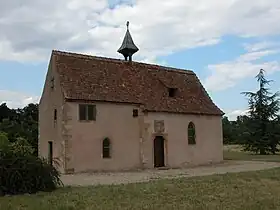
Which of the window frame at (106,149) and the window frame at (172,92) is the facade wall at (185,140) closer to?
the window frame at (172,92)

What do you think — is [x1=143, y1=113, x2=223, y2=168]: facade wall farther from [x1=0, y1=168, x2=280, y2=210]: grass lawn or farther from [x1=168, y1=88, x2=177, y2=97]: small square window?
[x1=0, y1=168, x2=280, y2=210]: grass lawn

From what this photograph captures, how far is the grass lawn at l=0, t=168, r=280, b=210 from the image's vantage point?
1240 cm

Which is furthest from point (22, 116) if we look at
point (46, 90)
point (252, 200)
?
point (252, 200)

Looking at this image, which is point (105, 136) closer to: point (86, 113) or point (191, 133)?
point (86, 113)

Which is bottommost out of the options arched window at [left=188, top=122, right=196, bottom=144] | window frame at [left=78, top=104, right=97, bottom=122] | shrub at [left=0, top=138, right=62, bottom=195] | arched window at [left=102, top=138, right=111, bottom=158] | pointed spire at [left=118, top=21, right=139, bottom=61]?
shrub at [left=0, top=138, right=62, bottom=195]

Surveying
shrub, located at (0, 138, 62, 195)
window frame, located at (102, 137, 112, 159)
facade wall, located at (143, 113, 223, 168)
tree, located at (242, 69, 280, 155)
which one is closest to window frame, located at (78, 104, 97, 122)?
window frame, located at (102, 137, 112, 159)

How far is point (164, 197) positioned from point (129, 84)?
16937 mm

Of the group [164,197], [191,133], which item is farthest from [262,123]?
[164,197]

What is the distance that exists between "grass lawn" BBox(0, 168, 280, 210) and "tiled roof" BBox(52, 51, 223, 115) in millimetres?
11918

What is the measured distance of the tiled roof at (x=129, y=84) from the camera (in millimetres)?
27453

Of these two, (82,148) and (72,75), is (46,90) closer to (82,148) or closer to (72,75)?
(72,75)

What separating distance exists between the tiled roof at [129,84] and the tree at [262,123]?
50.3 feet

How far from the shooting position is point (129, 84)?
3008cm

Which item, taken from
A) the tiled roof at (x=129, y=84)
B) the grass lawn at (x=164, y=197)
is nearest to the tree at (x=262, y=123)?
the tiled roof at (x=129, y=84)
